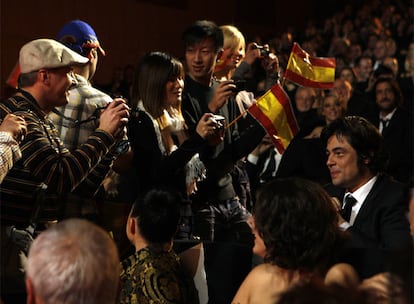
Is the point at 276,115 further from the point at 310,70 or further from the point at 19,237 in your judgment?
the point at 19,237

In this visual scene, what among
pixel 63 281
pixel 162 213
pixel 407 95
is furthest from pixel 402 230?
pixel 407 95

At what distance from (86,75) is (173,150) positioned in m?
0.51

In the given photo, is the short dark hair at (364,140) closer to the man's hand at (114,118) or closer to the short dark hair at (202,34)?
the short dark hair at (202,34)

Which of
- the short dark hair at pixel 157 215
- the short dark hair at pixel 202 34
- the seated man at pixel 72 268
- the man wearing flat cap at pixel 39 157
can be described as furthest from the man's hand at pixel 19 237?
the short dark hair at pixel 202 34

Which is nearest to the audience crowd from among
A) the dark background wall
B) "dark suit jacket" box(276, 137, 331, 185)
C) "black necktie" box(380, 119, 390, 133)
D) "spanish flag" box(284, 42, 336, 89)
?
"spanish flag" box(284, 42, 336, 89)

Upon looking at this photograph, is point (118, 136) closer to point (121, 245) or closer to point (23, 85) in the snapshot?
point (23, 85)

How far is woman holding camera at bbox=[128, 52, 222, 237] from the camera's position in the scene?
344 cm

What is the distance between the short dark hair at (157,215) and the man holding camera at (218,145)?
2.04 ft

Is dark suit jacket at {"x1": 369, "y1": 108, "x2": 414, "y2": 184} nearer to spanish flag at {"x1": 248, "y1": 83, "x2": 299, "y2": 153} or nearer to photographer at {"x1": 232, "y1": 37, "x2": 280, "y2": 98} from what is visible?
photographer at {"x1": 232, "y1": 37, "x2": 280, "y2": 98}

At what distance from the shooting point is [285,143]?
4117mm

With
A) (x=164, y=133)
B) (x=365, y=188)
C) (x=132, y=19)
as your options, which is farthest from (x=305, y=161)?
(x=132, y=19)

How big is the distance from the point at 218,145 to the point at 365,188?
79 cm

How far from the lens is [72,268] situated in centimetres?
162

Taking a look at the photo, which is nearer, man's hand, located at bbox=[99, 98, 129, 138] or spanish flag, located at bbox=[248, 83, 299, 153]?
man's hand, located at bbox=[99, 98, 129, 138]
